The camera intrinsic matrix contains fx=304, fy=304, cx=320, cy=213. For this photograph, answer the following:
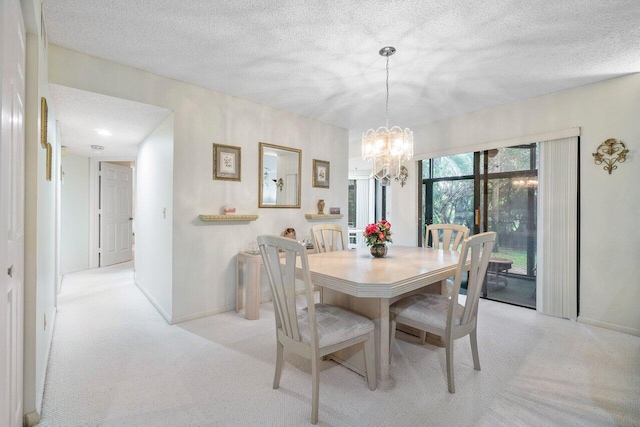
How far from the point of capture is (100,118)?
3.19 m

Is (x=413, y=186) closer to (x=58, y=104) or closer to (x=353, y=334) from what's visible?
(x=353, y=334)

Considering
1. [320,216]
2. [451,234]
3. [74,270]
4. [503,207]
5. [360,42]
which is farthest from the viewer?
[74,270]

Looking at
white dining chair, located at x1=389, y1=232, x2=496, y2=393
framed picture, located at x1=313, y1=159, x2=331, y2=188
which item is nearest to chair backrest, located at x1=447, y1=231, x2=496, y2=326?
white dining chair, located at x1=389, y1=232, x2=496, y2=393

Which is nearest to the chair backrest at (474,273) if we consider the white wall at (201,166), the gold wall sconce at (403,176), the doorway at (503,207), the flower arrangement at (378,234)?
the flower arrangement at (378,234)

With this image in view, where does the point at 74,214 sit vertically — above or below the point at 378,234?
above

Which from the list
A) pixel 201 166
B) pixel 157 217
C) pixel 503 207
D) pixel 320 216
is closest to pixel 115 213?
pixel 157 217

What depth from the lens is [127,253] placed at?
6238mm

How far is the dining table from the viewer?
1.68 m

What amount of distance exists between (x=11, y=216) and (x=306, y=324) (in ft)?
4.73

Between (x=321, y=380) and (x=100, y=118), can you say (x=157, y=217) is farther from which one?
(x=321, y=380)

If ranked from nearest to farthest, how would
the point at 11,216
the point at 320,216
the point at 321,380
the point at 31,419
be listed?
the point at 11,216
the point at 31,419
the point at 321,380
the point at 320,216

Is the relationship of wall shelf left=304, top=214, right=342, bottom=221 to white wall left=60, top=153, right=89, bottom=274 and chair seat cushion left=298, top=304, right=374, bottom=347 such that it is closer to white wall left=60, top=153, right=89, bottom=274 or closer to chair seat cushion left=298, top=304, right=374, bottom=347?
chair seat cushion left=298, top=304, right=374, bottom=347

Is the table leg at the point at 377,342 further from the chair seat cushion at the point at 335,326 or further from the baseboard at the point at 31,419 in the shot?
the baseboard at the point at 31,419

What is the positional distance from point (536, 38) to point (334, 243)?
2394 mm
